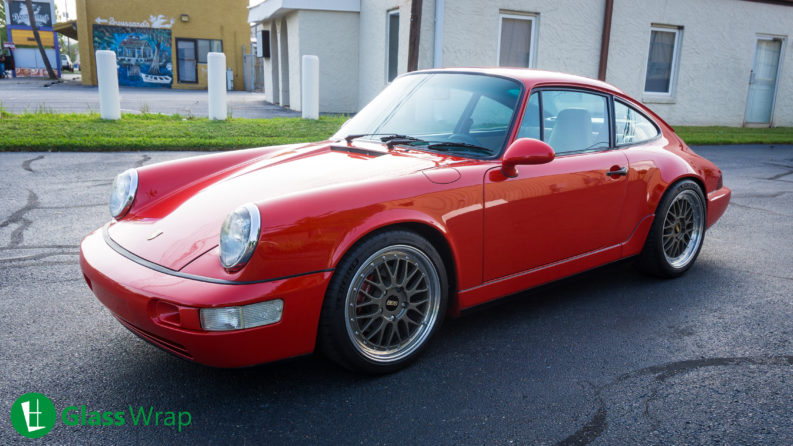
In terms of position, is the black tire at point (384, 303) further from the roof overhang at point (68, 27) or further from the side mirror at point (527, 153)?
the roof overhang at point (68, 27)

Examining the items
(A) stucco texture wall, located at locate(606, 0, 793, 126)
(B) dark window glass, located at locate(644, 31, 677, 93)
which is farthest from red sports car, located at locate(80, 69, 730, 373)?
(B) dark window glass, located at locate(644, 31, 677, 93)

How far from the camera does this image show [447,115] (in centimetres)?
336

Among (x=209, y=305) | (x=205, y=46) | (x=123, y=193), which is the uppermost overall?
(x=205, y=46)

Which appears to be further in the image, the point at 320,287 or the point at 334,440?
the point at 320,287

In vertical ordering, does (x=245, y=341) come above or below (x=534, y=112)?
below

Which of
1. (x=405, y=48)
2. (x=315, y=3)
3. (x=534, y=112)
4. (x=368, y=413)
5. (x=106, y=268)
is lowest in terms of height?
(x=368, y=413)

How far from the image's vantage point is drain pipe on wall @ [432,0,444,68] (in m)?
12.2

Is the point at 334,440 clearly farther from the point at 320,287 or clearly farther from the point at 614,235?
the point at 614,235

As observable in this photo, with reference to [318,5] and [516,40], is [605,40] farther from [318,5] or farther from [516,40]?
[318,5]

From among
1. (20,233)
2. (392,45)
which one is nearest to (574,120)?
(20,233)

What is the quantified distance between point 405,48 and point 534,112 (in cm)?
982

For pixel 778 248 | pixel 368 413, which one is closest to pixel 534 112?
pixel 368 413

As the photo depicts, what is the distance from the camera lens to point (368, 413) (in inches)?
92.4

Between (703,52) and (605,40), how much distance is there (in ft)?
10.9
